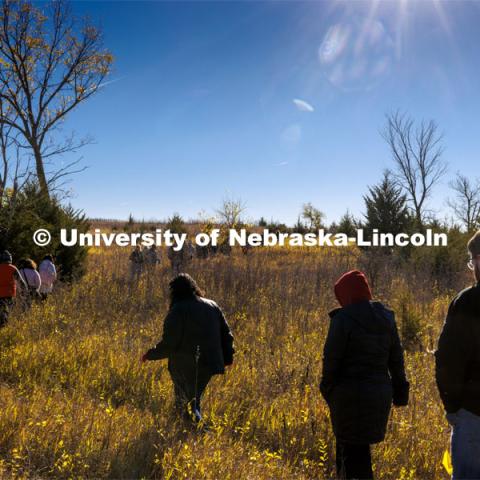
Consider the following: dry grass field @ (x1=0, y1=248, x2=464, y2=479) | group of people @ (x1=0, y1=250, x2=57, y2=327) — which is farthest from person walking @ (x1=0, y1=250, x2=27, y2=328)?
dry grass field @ (x1=0, y1=248, x2=464, y2=479)

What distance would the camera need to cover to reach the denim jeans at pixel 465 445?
234 centimetres

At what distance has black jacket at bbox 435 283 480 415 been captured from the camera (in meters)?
2.33

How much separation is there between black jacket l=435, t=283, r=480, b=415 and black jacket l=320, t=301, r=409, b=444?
0.82m

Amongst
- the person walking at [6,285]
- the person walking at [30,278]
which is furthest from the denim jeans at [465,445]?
the person walking at [30,278]

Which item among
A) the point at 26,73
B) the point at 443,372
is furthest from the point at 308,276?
the point at 26,73

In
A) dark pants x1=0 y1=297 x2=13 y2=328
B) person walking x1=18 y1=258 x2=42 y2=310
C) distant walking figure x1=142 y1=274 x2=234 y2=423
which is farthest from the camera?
person walking x1=18 y1=258 x2=42 y2=310

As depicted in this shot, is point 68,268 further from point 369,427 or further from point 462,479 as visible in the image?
point 462,479

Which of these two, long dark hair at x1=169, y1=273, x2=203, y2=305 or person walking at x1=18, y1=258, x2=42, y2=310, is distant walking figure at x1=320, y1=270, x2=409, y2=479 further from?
person walking at x1=18, y1=258, x2=42, y2=310

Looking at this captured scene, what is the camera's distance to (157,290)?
11.4 meters

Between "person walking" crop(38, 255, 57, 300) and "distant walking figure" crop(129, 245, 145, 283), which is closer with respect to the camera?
"person walking" crop(38, 255, 57, 300)

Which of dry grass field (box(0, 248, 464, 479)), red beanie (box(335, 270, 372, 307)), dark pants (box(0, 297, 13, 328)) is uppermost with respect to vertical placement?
red beanie (box(335, 270, 372, 307))

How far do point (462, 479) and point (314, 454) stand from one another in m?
2.16

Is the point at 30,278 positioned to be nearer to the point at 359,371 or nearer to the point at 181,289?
the point at 181,289

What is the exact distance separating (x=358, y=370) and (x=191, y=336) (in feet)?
5.95
